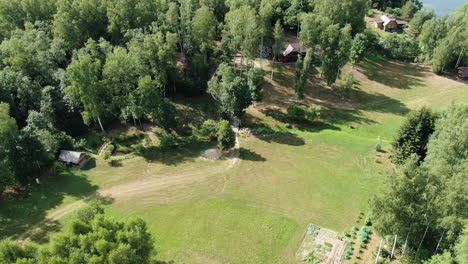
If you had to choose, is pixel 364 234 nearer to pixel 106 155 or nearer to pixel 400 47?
pixel 106 155

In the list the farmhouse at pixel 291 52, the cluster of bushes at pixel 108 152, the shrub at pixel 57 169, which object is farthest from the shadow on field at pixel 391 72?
the shrub at pixel 57 169

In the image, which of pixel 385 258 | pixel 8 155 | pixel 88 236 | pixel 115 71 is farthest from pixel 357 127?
pixel 8 155

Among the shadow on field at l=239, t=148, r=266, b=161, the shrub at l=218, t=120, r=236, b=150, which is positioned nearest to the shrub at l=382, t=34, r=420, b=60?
the shadow on field at l=239, t=148, r=266, b=161

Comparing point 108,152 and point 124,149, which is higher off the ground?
point 108,152

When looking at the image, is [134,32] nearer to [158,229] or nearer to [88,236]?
[158,229]

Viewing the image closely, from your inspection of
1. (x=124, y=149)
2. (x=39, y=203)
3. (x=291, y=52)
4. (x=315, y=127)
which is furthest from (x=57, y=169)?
(x=291, y=52)

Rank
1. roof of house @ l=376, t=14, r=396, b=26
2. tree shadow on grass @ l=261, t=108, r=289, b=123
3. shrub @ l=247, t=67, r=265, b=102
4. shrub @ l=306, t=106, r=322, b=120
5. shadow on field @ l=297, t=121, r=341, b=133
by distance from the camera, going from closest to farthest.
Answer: shrub @ l=247, t=67, r=265, b=102 → shadow on field @ l=297, t=121, r=341, b=133 → shrub @ l=306, t=106, r=322, b=120 → tree shadow on grass @ l=261, t=108, r=289, b=123 → roof of house @ l=376, t=14, r=396, b=26

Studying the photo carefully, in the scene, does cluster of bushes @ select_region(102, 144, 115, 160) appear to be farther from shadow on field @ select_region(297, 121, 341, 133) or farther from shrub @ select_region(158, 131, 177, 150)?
shadow on field @ select_region(297, 121, 341, 133)
